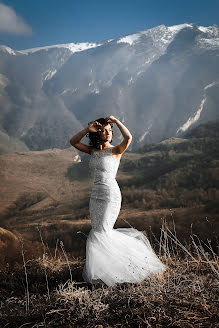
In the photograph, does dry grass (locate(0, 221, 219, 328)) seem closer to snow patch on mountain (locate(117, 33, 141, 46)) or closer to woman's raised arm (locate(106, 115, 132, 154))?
woman's raised arm (locate(106, 115, 132, 154))

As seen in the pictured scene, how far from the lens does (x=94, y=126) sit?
10.5 feet

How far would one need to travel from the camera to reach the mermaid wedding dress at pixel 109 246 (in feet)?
9.54

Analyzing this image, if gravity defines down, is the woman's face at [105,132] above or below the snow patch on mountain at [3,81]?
below

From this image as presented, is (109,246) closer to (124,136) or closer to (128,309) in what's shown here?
(128,309)

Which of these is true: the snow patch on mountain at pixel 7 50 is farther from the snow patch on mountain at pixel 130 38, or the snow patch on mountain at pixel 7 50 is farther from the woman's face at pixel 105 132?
the woman's face at pixel 105 132

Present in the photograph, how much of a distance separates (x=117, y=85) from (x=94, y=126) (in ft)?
85.1

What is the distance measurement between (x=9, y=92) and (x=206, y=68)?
1908 centimetres

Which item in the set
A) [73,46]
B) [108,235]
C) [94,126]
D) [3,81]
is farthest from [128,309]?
[73,46]

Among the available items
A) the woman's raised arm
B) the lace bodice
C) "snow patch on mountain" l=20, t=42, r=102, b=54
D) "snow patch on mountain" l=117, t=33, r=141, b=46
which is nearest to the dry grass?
the lace bodice

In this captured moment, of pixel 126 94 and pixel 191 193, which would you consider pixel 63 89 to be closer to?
pixel 126 94

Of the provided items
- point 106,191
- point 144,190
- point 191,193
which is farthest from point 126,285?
point 144,190

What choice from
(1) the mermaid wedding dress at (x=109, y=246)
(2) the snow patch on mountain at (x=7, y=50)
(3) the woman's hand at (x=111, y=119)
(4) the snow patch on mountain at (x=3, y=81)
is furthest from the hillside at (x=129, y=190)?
(2) the snow patch on mountain at (x=7, y=50)

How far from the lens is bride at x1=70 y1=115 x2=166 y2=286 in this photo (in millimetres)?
2922

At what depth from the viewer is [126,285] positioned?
2768 millimetres
